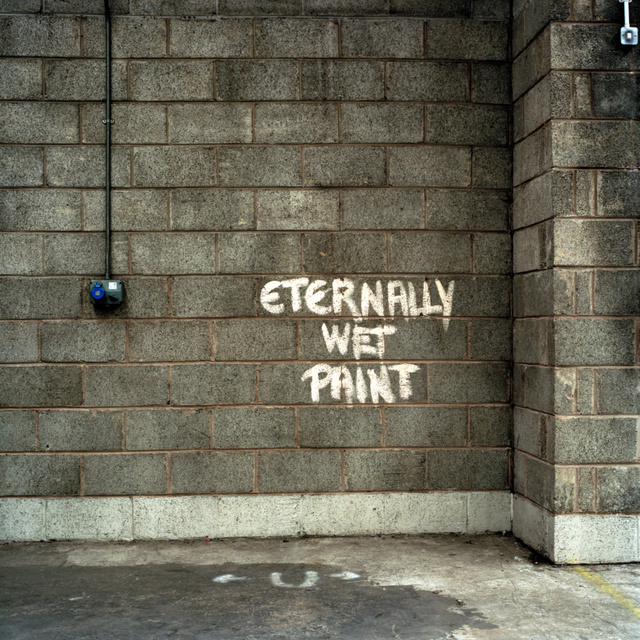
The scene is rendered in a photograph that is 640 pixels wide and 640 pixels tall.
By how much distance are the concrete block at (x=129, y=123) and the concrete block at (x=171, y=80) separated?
88mm

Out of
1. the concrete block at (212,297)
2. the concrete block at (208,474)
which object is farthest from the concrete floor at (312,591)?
the concrete block at (212,297)

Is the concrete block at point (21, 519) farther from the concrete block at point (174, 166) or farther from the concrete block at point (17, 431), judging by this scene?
the concrete block at point (174, 166)

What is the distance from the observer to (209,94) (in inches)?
166

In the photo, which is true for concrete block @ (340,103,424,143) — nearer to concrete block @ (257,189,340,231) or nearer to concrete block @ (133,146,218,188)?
concrete block @ (257,189,340,231)

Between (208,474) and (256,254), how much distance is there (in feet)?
5.04

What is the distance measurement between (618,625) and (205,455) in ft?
8.50

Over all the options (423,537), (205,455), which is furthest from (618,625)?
(205,455)

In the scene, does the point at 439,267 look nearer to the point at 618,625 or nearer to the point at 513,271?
the point at 513,271

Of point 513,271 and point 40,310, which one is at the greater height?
point 513,271

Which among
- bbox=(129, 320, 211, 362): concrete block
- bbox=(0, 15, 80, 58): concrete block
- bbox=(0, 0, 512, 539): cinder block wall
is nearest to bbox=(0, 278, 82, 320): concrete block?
bbox=(0, 0, 512, 539): cinder block wall

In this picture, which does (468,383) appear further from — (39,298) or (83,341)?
(39,298)

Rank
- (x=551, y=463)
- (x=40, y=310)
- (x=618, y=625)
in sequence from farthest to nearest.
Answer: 1. (x=40, y=310)
2. (x=551, y=463)
3. (x=618, y=625)

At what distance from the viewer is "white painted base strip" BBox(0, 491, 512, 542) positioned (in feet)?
13.6

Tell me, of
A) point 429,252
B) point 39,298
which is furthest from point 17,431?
point 429,252
